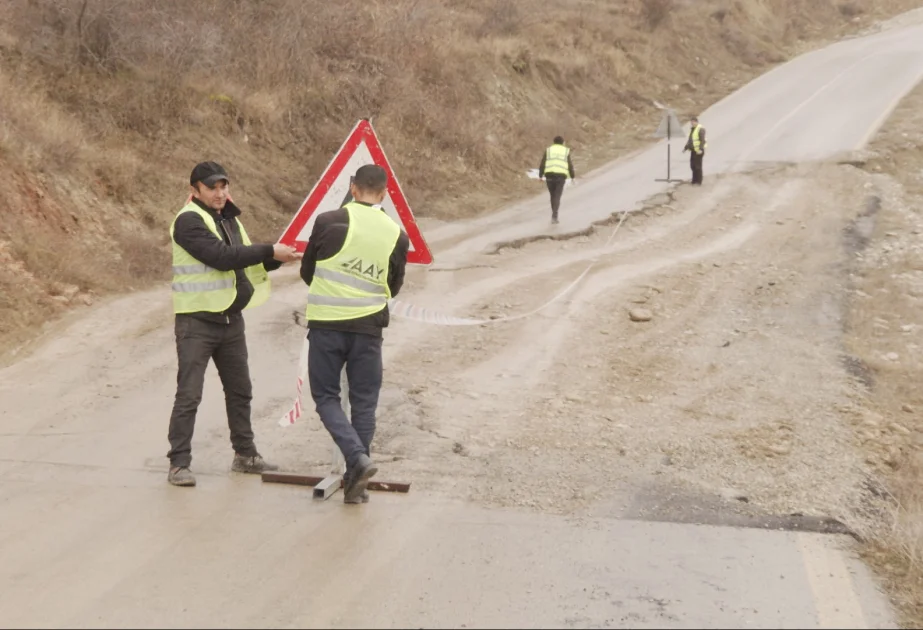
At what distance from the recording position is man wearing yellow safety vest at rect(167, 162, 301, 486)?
6113 millimetres

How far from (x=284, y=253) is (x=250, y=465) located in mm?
1429

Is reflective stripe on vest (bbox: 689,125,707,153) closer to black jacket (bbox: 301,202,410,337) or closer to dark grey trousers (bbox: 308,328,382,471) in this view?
black jacket (bbox: 301,202,410,337)

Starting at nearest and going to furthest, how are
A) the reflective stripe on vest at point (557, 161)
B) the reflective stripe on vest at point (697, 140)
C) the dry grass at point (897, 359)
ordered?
the dry grass at point (897, 359) → the reflective stripe on vest at point (557, 161) → the reflective stripe on vest at point (697, 140)

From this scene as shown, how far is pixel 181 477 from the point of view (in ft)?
20.4

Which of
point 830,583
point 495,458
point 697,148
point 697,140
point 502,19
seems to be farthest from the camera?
point 502,19

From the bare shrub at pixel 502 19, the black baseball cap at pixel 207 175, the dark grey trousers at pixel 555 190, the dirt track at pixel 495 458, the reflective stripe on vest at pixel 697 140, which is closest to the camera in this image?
the dirt track at pixel 495 458

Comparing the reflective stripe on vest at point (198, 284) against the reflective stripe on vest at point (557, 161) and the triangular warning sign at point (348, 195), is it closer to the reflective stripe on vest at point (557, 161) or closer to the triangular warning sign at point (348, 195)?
the triangular warning sign at point (348, 195)

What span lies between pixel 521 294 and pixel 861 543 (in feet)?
24.8

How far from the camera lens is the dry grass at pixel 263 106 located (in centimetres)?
1334

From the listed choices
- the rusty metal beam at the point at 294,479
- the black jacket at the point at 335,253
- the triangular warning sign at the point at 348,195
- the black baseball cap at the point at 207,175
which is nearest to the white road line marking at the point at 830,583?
the rusty metal beam at the point at 294,479

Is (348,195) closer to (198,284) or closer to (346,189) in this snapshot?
(346,189)

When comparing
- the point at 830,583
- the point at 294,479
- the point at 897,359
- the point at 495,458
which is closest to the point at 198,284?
the point at 294,479

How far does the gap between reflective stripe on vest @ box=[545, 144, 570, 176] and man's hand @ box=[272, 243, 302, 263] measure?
13.3 m

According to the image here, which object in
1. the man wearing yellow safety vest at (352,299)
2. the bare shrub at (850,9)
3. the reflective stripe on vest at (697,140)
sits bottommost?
the reflective stripe on vest at (697,140)
